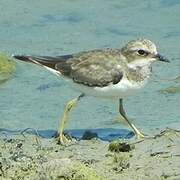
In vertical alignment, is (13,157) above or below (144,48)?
below

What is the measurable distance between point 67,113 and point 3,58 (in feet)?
9.14

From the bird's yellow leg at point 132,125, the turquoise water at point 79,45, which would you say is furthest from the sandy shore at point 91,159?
the turquoise water at point 79,45

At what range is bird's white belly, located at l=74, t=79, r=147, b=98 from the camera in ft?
30.5

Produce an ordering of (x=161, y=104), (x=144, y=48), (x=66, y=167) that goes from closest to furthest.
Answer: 1. (x=66, y=167)
2. (x=144, y=48)
3. (x=161, y=104)

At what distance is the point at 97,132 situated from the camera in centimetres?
965

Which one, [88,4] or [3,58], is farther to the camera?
[88,4]

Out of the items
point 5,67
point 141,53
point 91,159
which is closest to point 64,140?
point 91,159

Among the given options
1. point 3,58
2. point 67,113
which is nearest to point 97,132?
point 67,113

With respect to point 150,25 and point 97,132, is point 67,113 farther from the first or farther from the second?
point 150,25

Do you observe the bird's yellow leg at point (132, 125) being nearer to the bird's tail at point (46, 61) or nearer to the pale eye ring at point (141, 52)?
the pale eye ring at point (141, 52)

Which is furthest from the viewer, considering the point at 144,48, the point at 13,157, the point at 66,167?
the point at 144,48

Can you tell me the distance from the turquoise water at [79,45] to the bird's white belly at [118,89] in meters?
0.59

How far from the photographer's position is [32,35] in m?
13.3

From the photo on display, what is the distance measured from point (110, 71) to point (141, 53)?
0.43 meters
